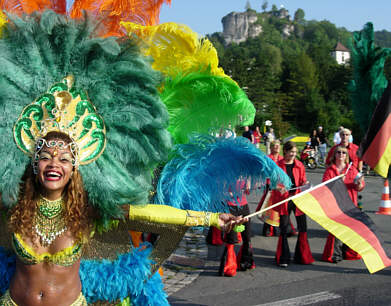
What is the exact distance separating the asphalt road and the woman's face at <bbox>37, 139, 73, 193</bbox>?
286cm

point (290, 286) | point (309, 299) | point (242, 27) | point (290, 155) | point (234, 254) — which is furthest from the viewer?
point (242, 27)

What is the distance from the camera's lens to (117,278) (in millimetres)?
3092

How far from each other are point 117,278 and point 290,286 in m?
3.08

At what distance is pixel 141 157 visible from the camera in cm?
297

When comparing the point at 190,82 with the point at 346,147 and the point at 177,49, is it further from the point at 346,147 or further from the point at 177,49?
the point at 346,147

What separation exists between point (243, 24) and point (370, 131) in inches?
6792

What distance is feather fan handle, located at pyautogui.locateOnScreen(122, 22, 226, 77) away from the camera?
3545 mm

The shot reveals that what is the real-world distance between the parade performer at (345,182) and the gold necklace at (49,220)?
4.28 meters

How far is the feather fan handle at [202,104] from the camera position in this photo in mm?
3576

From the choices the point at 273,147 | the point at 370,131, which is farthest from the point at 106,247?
the point at 273,147

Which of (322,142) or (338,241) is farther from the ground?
(322,142)

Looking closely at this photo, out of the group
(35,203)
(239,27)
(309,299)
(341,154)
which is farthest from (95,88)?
(239,27)

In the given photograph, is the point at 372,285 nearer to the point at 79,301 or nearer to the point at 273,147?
the point at 273,147

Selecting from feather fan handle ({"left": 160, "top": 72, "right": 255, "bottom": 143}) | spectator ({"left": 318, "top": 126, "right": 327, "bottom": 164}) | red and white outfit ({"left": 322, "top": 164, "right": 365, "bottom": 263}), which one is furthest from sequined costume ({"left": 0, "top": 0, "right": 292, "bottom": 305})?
spectator ({"left": 318, "top": 126, "right": 327, "bottom": 164})
